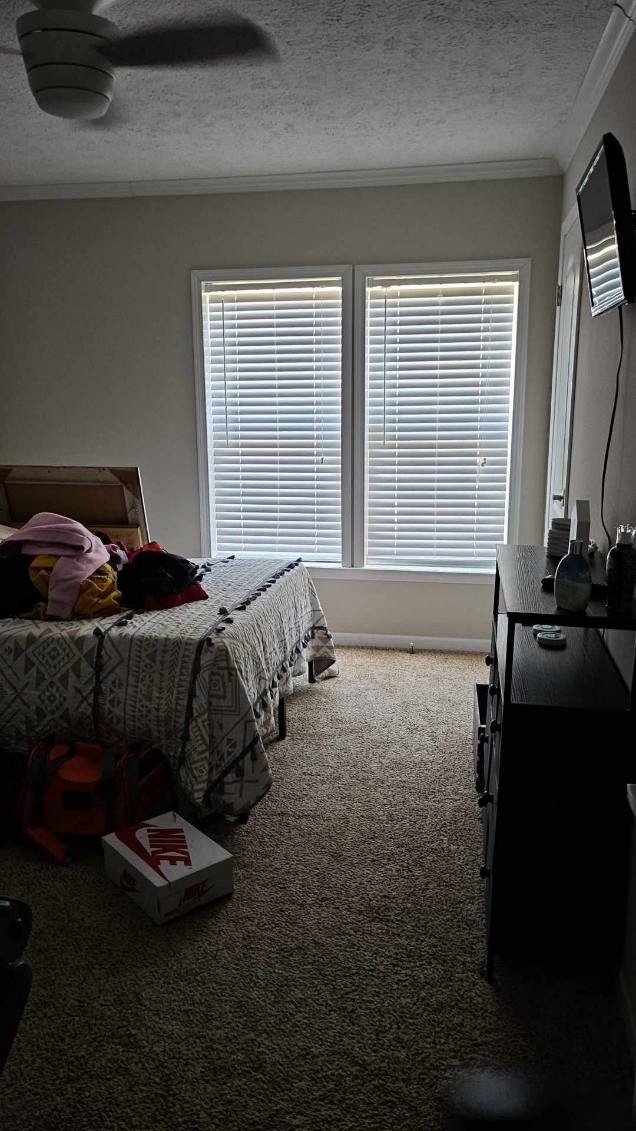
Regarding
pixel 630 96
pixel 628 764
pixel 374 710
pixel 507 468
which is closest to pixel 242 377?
pixel 507 468

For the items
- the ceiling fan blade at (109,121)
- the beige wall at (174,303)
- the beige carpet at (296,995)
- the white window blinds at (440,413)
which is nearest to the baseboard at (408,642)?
the beige wall at (174,303)

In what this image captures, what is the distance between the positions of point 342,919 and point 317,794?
70 centimetres

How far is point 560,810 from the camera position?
181cm

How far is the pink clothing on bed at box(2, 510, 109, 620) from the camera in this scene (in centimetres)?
275

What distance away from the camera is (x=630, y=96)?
231 cm

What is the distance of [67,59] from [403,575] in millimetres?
2967

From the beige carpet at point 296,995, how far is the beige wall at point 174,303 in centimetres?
209

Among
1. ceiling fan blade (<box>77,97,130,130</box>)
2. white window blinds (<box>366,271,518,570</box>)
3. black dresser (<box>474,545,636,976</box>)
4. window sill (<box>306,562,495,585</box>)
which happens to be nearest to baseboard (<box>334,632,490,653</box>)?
window sill (<box>306,562,495,585</box>)

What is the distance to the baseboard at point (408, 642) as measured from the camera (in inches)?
177

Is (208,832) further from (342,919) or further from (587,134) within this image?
(587,134)

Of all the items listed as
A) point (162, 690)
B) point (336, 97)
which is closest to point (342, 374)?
point (336, 97)

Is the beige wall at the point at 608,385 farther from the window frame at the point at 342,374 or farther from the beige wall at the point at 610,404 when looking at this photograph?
the window frame at the point at 342,374

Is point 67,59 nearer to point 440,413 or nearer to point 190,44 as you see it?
point 190,44

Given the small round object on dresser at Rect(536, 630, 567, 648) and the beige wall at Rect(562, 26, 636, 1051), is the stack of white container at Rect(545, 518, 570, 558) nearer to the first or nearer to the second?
→ the beige wall at Rect(562, 26, 636, 1051)
